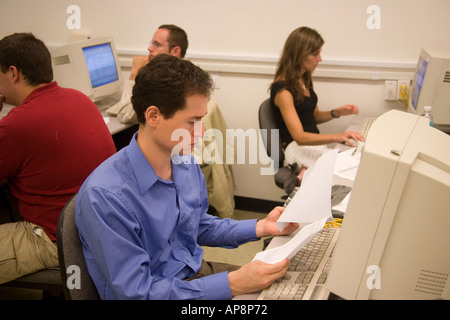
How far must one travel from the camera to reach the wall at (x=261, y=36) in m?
2.38

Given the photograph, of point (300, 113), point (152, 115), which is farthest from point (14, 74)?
point (300, 113)

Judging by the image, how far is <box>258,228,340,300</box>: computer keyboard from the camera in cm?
91

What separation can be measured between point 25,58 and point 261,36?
1.51 metres

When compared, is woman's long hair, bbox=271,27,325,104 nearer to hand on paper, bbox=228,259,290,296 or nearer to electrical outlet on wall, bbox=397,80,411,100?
electrical outlet on wall, bbox=397,80,411,100

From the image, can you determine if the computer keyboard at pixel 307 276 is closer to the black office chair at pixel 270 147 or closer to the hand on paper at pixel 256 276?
the hand on paper at pixel 256 276

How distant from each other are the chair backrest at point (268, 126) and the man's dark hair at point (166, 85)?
3.66 ft

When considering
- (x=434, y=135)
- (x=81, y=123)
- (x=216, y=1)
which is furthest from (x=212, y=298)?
(x=216, y=1)

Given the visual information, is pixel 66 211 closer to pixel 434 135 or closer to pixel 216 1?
pixel 434 135

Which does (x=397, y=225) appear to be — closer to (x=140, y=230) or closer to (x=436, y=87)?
(x=140, y=230)

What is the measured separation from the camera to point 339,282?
0.85 metres

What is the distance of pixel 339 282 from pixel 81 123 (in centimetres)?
116

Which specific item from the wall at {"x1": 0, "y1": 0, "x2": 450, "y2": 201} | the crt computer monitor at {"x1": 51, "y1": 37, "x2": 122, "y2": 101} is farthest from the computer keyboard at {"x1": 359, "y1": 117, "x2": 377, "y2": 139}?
the crt computer monitor at {"x1": 51, "y1": 37, "x2": 122, "y2": 101}

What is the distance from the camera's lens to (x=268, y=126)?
2150 mm

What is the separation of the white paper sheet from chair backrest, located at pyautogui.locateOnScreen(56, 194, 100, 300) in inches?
20.1
